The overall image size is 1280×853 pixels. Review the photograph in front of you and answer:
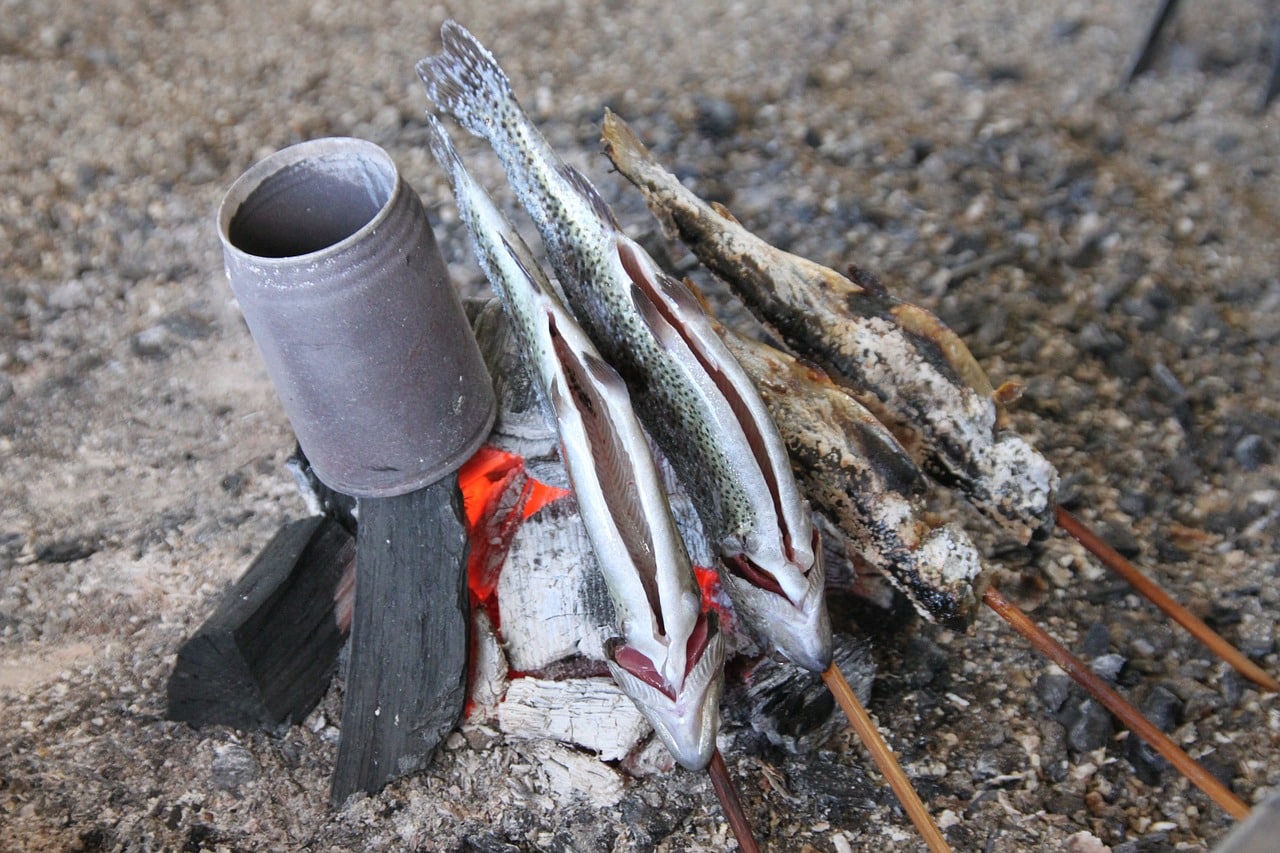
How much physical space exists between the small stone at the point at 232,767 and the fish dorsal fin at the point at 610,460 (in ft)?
3.48

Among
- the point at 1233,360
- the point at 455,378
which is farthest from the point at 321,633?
the point at 1233,360

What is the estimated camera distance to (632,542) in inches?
68.2

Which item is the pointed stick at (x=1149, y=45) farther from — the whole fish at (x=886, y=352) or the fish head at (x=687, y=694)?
the fish head at (x=687, y=694)

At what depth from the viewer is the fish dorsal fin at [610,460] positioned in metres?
1.69

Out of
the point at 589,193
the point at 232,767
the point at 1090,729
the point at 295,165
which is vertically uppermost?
the point at 589,193

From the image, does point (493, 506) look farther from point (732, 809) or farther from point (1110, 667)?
point (1110, 667)

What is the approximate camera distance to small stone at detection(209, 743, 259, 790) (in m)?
2.21

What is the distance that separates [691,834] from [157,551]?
152 centimetres

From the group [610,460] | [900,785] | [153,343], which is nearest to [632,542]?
[610,460]

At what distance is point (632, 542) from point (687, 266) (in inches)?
75.9

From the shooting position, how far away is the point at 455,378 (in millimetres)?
2008

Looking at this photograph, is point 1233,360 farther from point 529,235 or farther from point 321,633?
point 321,633

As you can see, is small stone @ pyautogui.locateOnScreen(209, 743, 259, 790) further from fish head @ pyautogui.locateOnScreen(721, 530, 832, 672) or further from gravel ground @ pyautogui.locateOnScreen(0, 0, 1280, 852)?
fish head @ pyautogui.locateOnScreen(721, 530, 832, 672)

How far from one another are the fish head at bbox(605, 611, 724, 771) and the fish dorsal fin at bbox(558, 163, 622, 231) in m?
0.69
